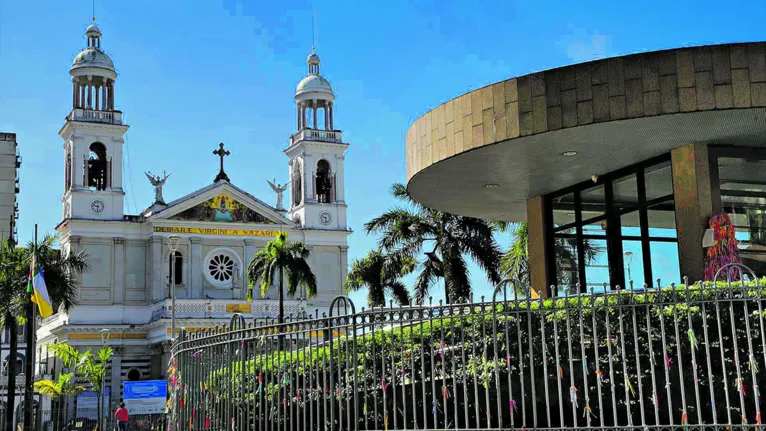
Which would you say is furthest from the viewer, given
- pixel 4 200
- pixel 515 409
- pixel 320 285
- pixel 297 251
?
pixel 320 285

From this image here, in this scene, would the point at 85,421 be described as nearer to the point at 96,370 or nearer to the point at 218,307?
the point at 96,370

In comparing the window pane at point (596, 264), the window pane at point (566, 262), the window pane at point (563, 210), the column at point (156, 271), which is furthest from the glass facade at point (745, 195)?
the column at point (156, 271)

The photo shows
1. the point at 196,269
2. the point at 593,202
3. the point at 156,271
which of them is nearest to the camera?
the point at 593,202

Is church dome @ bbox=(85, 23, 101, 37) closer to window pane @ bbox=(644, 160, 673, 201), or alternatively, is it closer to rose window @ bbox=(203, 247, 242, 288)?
rose window @ bbox=(203, 247, 242, 288)

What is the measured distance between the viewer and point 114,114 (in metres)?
63.6

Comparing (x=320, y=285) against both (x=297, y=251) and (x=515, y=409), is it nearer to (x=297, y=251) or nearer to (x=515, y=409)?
(x=297, y=251)

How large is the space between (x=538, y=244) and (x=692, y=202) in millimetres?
4297

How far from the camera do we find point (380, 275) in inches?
1727

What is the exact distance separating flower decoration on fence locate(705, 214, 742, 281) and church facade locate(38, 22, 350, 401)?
46.4 m

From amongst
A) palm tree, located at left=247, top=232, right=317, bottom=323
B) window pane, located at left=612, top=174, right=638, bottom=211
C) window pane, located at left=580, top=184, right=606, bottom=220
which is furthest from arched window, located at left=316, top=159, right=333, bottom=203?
window pane, located at left=612, top=174, right=638, bottom=211

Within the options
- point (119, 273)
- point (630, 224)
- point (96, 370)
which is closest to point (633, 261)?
point (630, 224)

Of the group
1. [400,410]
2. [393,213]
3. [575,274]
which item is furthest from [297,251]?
[400,410]

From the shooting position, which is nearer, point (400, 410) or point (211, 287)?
point (400, 410)

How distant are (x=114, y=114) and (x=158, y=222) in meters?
7.37
